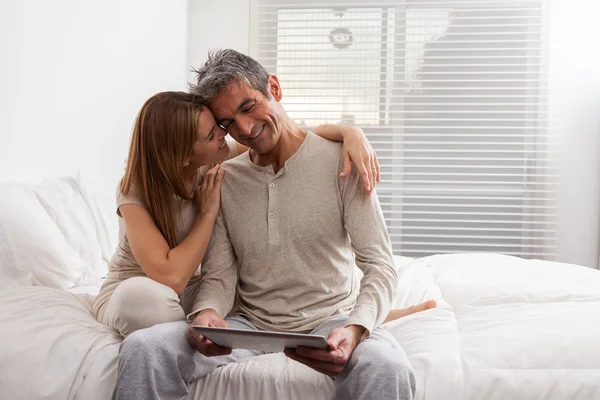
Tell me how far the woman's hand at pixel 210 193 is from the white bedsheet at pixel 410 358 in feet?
1.30

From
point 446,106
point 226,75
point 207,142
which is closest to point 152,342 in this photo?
point 207,142

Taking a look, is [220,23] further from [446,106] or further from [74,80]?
[74,80]

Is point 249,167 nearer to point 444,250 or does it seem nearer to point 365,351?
point 365,351

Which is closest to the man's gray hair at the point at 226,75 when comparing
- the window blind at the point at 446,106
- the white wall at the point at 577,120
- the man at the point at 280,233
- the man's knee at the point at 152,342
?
the man at the point at 280,233

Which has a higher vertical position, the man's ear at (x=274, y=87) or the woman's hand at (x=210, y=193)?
the man's ear at (x=274, y=87)

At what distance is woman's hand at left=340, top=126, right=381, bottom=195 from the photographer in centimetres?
166

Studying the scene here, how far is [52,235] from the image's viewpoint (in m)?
2.06

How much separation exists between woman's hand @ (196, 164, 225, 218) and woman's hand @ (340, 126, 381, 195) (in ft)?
1.13

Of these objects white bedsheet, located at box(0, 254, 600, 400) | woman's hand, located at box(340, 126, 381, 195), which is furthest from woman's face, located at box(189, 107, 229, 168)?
white bedsheet, located at box(0, 254, 600, 400)

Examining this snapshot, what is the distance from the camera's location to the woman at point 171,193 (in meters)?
1.67

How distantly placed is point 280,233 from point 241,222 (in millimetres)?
118

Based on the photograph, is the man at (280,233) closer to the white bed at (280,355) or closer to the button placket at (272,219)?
the button placket at (272,219)

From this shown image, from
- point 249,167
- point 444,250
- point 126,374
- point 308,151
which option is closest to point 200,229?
point 249,167

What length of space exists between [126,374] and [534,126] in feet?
12.5
